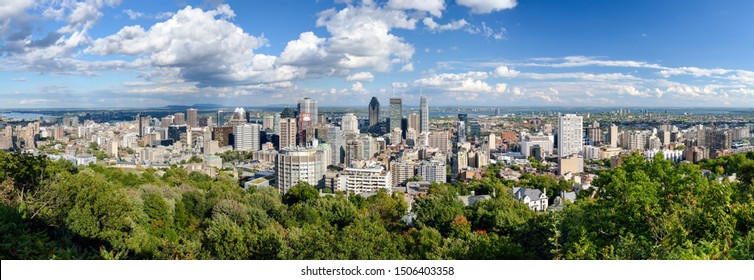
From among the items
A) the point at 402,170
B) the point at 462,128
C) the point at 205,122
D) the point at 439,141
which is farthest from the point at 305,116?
the point at 462,128

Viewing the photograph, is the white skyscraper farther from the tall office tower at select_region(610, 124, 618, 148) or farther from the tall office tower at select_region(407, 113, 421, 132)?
the tall office tower at select_region(610, 124, 618, 148)

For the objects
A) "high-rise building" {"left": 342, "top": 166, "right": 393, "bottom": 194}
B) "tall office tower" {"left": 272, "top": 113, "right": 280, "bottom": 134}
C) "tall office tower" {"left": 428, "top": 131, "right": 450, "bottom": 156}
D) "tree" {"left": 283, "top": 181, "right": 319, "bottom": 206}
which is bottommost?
"high-rise building" {"left": 342, "top": 166, "right": 393, "bottom": 194}

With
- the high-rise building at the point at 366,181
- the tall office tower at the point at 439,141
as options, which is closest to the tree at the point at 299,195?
the high-rise building at the point at 366,181

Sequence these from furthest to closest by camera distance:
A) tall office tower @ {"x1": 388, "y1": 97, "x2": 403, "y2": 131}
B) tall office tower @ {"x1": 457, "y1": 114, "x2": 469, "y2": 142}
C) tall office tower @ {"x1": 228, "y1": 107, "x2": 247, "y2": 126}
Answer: tall office tower @ {"x1": 228, "y1": 107, "x2": 247, "y2": 126} → tall office tower @ {"x1": 388, "y1": 97, "x2": 403, "y2": 131} → tall office tower @ {"x1": 457, "y1": 114, "x2": 469, "y2": 142}

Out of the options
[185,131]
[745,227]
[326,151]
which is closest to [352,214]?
[745,227]

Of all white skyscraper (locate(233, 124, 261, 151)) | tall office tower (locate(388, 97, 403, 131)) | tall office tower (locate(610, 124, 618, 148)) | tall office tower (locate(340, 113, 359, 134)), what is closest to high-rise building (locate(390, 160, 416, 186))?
tall office tower (locate(388, 97, 403, 131))

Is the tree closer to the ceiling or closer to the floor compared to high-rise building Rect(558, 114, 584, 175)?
closer to the floor

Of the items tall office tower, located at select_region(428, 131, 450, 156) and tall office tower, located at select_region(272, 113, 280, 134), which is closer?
tall office tower, located at select_region(428, 131, 450, 156)
